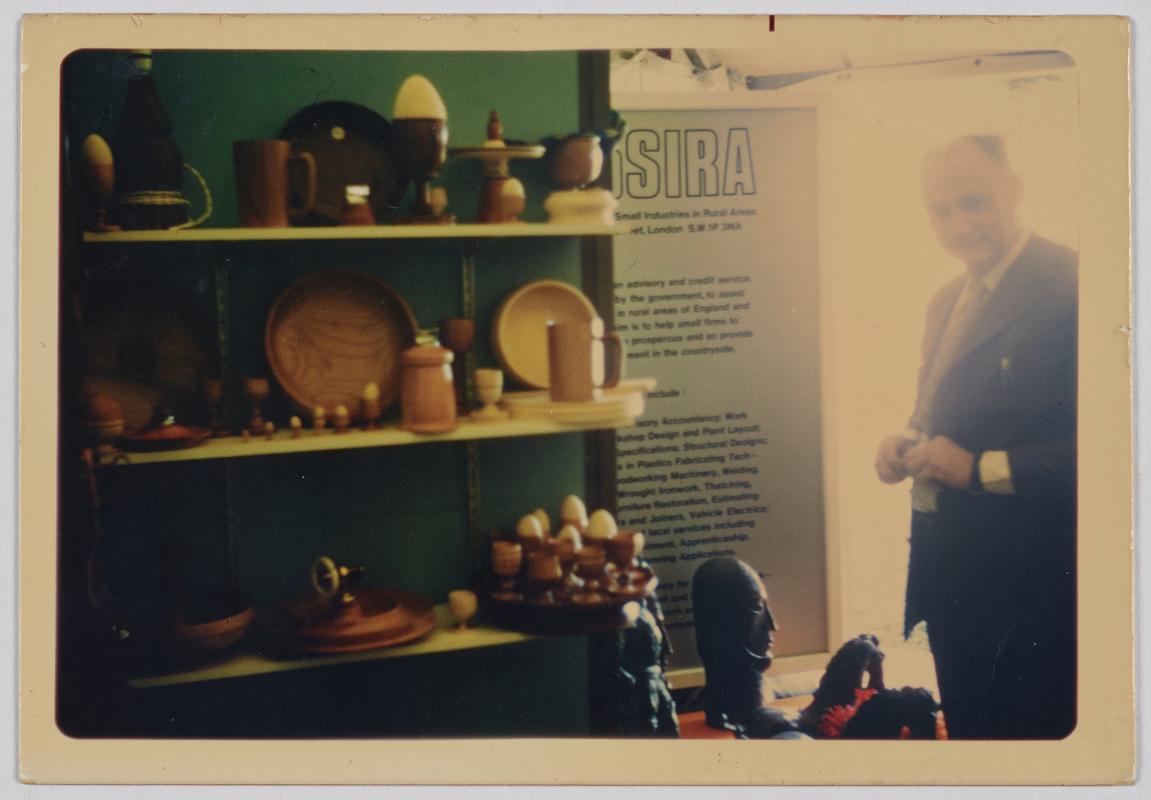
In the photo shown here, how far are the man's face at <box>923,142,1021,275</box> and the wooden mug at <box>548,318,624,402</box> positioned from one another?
0.61 m

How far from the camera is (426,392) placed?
1.65 meters

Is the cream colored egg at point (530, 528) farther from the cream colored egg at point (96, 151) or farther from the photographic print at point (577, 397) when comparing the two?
the cream colored egg at point (96, 151)

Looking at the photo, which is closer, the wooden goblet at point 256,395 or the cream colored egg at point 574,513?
the wooden goblet at point 256,395

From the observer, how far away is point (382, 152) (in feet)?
5.60

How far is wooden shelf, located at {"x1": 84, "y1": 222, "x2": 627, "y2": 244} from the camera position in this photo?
60.6 inches

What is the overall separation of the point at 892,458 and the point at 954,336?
0.76 feet

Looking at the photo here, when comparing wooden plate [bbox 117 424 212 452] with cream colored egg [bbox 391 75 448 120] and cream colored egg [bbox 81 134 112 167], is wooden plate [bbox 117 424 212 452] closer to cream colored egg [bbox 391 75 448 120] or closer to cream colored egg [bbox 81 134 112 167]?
cream colored egg [bbox 81 134 112 167]

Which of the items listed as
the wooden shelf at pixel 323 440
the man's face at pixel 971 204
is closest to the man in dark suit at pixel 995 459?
the man's face at pixel 971 204

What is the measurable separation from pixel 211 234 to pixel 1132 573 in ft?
5.13

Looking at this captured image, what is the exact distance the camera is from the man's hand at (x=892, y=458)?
5.67 ft

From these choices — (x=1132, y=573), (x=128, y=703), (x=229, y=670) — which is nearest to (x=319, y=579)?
(x=229, y=670)

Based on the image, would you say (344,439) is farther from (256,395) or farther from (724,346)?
(724,346)

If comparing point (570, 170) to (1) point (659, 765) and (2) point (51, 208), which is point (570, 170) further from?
(1) point (659, 765)

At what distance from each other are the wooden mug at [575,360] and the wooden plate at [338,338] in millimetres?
248
